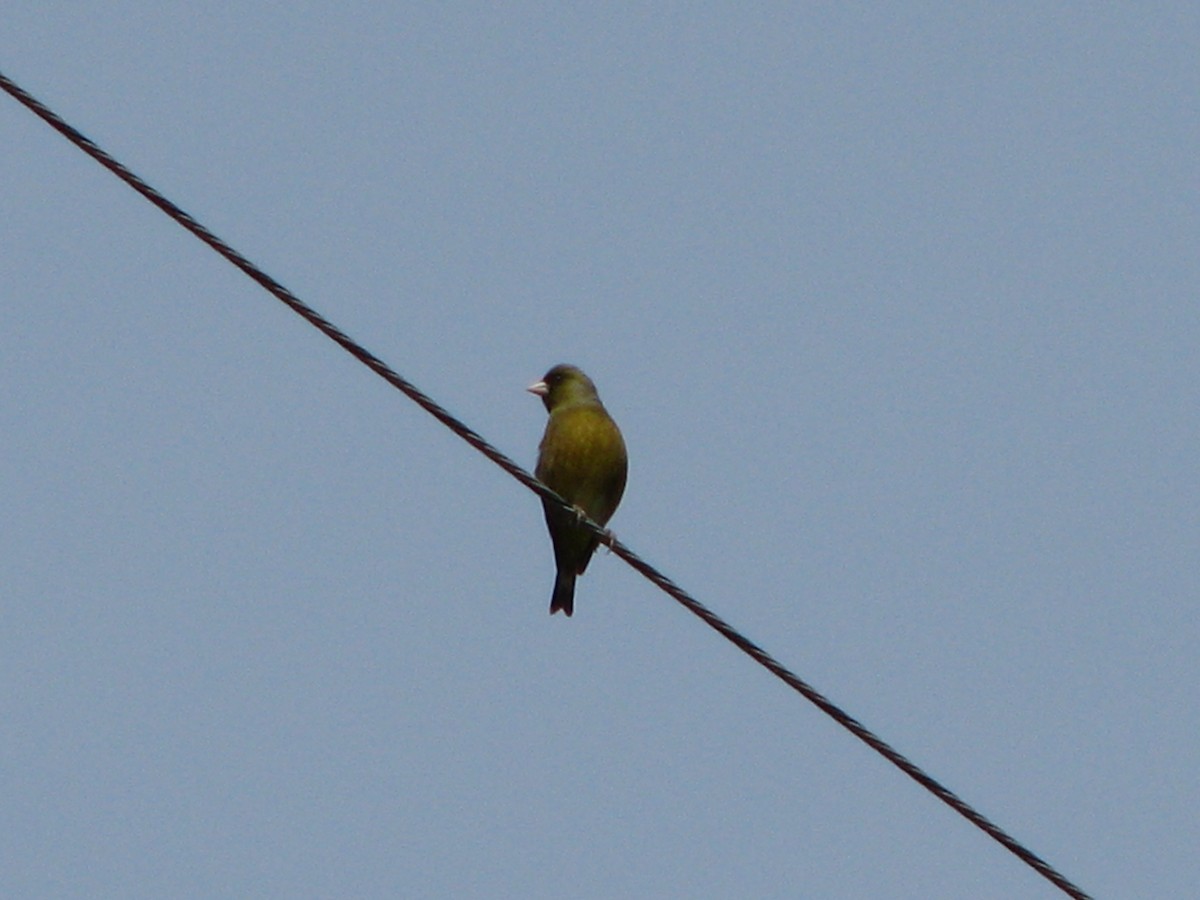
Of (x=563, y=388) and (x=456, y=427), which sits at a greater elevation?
(x=563, y=388)

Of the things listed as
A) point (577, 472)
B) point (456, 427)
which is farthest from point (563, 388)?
point (456, 427)

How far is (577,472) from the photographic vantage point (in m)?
9.60

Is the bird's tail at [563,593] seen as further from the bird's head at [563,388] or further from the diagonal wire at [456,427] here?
the diagonal wire at [456,427]

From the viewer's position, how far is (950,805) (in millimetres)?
5188

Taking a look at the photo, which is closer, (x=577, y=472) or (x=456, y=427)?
(x=456, y=427)

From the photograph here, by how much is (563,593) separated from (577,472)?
74cm

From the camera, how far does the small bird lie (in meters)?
9.61

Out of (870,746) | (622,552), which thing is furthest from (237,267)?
(870,746)

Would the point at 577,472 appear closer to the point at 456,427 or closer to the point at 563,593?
the point at 563,593

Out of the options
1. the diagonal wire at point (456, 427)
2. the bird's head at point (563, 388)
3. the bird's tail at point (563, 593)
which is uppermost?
the bird's head at point (563, 388)

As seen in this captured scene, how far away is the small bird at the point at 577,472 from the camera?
31.5ft

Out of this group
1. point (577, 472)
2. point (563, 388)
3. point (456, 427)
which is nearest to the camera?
point (456, 427)

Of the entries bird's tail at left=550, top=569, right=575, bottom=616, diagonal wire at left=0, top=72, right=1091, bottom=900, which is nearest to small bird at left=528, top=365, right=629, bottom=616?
bird's tail at left=550, top=569, right=575, bottom=616

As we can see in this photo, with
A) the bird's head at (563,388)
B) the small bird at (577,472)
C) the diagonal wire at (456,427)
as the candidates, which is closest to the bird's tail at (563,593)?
the small bird at (577,472)
